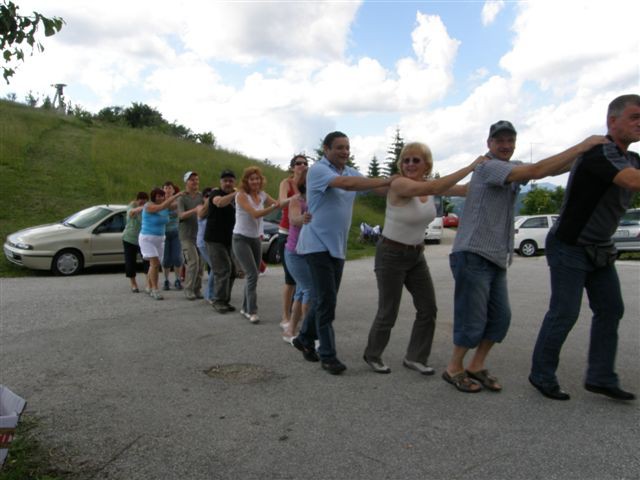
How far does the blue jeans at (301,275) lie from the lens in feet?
17.9

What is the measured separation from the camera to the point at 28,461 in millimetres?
2973

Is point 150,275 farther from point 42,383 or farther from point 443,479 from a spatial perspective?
point 443,479

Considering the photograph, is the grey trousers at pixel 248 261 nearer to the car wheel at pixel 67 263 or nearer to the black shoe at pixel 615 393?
the black shoe at pixel 615 393

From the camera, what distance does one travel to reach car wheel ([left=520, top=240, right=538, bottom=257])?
829 inches

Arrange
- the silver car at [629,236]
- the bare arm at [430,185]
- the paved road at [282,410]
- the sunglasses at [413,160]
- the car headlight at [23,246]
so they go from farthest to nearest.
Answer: the silver car at [629,236] → the car headlight at [23,246] → the sunglasses at [413,160] → the bare arm at [430,185] → the paved road at [282,410]

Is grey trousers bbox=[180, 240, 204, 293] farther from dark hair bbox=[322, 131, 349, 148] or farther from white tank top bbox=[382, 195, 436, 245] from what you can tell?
white tank top bbox=[382, 195, 436, 245]

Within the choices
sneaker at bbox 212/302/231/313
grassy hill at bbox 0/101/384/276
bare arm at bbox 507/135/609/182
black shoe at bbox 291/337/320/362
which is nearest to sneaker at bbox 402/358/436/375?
black shoe at bbox 291/337/320/362

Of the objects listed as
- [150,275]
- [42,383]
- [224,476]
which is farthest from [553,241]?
[150,275]

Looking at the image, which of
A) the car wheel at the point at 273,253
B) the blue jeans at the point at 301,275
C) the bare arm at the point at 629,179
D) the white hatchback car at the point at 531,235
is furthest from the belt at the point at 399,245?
the white hatchback car at the point at 531,235

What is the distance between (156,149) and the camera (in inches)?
1167

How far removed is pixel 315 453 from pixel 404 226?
6.37ft

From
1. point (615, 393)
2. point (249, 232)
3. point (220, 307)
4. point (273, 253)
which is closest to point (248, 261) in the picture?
point (249, 232)

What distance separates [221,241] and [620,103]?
4.99 m

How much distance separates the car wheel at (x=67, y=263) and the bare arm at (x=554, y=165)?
10.1 metres
